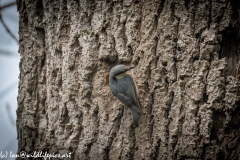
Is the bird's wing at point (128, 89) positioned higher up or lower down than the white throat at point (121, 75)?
lower down

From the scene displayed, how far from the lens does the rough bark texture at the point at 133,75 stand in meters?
1.76

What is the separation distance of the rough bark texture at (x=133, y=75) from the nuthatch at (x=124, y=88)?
0.16 ft

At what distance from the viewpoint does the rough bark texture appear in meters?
1.76

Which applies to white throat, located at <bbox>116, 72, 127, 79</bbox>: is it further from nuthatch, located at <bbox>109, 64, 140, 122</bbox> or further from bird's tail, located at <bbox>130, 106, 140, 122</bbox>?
bird's tail, located at <bbox>130, 106, 140, 122</bbox>

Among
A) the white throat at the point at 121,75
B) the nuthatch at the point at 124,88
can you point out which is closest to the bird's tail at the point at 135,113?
the nuthatch at the point at 124,88

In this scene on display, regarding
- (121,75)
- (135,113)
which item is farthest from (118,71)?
(135,113)

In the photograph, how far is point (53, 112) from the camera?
81.6 inches

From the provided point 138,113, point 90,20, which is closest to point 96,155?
point 138,113

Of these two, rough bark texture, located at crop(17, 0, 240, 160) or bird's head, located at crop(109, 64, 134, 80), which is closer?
rough bark texture, located at crop(17, 0, 240, 160)

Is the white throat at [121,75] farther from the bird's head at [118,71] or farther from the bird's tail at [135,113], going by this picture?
the bird's tail at [135,113]

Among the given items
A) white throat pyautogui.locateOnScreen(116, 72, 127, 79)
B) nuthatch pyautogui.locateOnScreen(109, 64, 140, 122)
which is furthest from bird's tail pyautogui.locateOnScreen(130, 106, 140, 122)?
white throat pyautogui.locateOnScreen(116, 72, 127, 79)

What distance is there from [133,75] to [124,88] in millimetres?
108

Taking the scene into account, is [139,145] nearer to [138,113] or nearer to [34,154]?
[138,113]

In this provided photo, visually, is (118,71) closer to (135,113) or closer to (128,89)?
(128,89)
